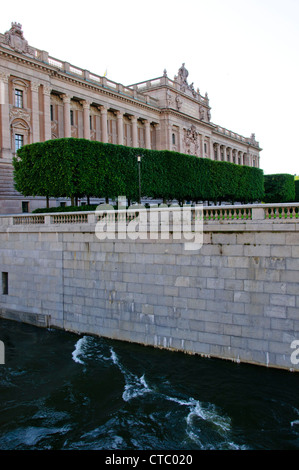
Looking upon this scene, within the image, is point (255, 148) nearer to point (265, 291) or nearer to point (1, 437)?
point (265, 291)

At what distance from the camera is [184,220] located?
14.3m

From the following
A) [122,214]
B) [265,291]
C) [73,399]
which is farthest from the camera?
[122,214]

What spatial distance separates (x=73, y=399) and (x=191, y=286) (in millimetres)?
5622

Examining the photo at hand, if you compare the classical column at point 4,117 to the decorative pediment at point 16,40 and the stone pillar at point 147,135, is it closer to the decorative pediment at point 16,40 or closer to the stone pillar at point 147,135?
the decorative pediment at point 16,40

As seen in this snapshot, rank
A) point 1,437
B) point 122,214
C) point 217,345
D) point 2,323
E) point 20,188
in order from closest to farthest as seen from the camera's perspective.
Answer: point 1,437
point 217,345
point 122,214
point 2,323
point 20,188

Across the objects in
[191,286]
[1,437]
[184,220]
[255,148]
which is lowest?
[1,437]

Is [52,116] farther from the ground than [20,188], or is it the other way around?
[52,116]

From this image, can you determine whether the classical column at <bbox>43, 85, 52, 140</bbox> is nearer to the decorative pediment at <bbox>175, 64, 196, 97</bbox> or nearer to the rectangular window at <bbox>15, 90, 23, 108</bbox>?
the rectangular window at <bbox>15, 90, 23, 108</bbox>

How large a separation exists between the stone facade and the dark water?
1949 cm

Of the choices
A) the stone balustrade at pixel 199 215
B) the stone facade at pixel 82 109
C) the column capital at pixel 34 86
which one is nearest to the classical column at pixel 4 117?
the stone facade at pixel 82 109

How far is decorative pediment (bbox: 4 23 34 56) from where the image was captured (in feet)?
103

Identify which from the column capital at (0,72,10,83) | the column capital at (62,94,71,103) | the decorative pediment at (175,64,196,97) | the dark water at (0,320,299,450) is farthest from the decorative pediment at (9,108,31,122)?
the decorative pediment at (175,64,196,97)

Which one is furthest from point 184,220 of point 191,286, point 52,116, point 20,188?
point 52,116

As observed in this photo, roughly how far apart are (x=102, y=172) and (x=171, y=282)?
1340 centimetres
